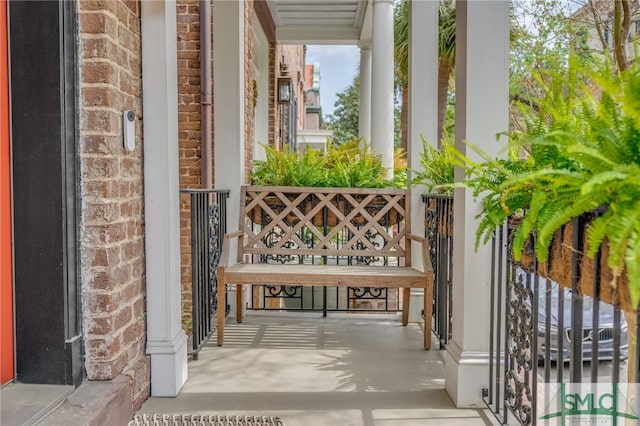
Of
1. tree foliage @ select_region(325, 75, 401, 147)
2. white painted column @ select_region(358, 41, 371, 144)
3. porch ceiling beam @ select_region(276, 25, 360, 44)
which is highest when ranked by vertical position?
tree foliage @ select_region(325, 75, 401, 147)

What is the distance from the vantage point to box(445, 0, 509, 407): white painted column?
2.29 m

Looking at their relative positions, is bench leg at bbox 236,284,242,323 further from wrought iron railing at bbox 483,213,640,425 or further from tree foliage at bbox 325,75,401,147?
tree foliage at bbox 325,75,401,147

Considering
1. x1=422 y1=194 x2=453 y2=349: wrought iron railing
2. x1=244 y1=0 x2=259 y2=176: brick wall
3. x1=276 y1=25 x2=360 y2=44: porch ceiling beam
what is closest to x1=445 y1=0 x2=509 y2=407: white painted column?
x1=422 y1=194 x2=453 y2=349: wrought iron railing

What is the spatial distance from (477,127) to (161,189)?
148 centimetres

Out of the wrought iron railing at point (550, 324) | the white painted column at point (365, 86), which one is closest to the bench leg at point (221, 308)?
the wrought iron railing at point (550, 324)

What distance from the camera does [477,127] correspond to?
231 cm

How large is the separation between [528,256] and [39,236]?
1.78 meters

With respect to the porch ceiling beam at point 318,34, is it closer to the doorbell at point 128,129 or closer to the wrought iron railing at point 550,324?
the doorbell at point 128,129

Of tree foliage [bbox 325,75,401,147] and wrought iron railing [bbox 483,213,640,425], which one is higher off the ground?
tree foliage [bbox 325,75,401,147]

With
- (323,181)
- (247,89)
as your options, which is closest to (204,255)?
(323,181)

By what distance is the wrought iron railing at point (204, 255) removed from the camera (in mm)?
2949

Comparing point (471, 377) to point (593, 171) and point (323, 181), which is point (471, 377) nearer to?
point (593, 171)

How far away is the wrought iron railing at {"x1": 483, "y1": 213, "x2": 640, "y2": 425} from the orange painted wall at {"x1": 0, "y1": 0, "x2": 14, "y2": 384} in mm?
1870

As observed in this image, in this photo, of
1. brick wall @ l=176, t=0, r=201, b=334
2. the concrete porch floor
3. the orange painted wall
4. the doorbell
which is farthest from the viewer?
brick wall @ l=176, t=0, r=201, b=334
